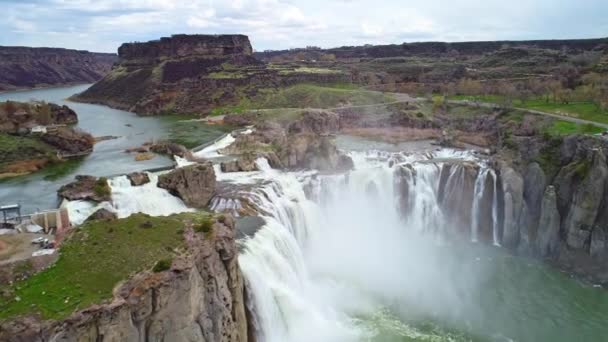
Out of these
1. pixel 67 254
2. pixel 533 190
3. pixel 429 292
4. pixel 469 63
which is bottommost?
pixel 429 292

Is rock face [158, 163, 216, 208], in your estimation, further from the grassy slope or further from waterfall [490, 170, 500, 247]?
the grassy slope

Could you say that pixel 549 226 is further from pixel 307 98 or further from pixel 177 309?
pixel 307 98

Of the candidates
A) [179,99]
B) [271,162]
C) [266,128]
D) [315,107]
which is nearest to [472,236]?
[271,162]

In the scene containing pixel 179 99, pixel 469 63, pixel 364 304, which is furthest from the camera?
pixel 469 63

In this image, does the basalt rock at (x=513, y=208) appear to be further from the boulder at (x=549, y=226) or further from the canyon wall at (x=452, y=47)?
the canyon wall at (x=452, y=47)

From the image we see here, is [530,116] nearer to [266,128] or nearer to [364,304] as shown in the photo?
[266,128]

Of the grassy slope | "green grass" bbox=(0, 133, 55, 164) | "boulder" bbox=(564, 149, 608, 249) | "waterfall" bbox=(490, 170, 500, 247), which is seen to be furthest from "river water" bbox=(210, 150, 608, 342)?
the grassy slope

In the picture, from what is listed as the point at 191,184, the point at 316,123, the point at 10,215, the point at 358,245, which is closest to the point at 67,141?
the point at 191,184
